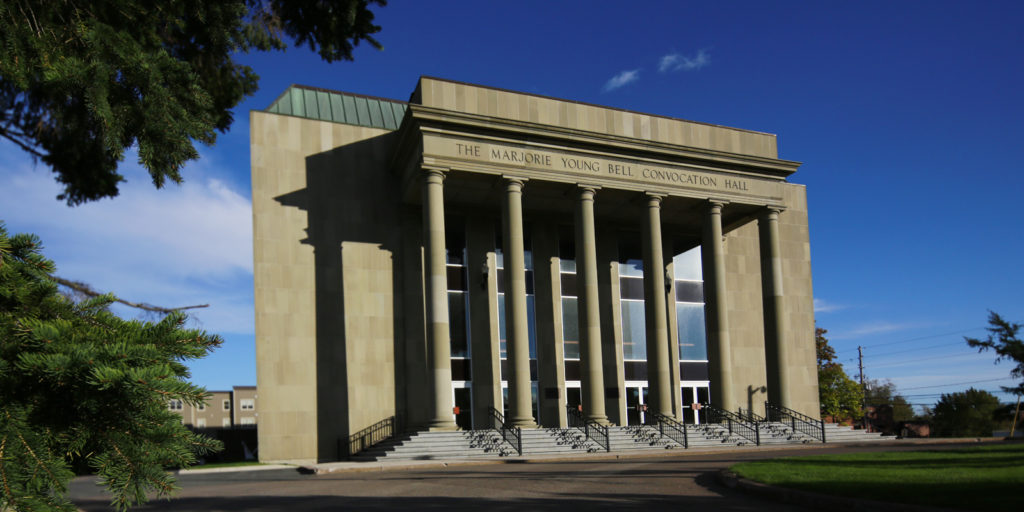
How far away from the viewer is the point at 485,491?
1370cm

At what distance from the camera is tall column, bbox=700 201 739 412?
33.8m

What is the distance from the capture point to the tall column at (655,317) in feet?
107

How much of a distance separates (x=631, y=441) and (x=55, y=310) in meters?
27.2

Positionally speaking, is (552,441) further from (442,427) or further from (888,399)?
(888,399)

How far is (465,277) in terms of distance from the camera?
35000 mm

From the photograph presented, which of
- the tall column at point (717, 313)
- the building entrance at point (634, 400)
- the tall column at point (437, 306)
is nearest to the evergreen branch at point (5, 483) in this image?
the tall column at point (437, 306)

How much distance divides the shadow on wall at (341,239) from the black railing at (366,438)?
0.74 feet

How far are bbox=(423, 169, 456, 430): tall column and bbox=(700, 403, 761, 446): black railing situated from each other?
1184cm

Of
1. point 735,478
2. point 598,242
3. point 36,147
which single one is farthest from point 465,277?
point 36,147

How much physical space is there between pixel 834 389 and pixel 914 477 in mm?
50375

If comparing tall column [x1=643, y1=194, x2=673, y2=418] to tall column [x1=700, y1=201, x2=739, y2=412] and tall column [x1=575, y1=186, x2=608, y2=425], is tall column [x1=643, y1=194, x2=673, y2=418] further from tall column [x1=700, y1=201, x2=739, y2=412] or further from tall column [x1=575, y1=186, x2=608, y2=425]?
tall column [x1=575, y1=186, x2=608, y2=425]

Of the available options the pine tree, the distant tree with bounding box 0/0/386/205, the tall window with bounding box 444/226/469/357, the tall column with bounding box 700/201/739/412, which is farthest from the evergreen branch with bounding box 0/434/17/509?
the tall column with bounding box 700/201/739/412

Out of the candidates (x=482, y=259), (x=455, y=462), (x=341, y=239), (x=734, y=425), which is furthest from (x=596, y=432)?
(x=341, y=239)

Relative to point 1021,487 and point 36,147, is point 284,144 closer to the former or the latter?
point 36,147
